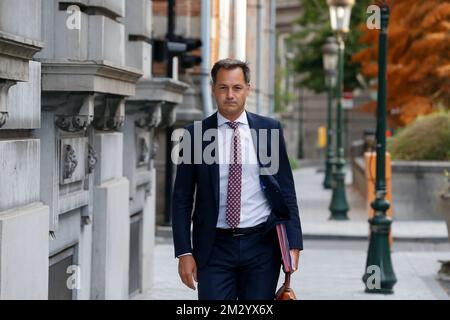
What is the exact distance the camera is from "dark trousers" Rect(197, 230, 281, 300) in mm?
7914

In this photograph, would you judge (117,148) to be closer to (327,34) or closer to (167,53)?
(167,53)

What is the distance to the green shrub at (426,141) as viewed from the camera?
3009 cm

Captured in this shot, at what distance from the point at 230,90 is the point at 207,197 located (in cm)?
63

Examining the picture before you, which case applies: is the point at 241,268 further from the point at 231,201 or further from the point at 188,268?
the point at 231,201

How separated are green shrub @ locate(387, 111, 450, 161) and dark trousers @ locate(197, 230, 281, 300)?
22247 mm

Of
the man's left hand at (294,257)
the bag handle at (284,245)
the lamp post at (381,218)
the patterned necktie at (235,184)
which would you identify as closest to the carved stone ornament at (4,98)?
the patterned necktie at (235,184)

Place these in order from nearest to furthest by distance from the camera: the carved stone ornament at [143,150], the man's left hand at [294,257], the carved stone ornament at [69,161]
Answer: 1. the man's left hand at [294,257]
2. the carved stone ornament at [69,161]
3. the carved stone ornament at [143,150]

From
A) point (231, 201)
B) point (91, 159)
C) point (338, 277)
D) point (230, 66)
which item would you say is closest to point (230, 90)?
point (230, 66)

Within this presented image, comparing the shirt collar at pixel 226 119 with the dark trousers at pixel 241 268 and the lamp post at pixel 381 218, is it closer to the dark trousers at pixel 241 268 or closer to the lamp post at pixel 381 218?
the dark trousers at pixel 241 268

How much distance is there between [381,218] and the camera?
54.9ft

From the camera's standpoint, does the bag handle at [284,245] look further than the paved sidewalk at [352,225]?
No

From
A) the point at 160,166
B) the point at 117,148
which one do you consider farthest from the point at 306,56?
the point at 117,148

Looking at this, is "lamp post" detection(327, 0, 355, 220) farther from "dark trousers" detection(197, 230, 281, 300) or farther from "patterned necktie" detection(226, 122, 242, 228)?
"patterned necktie" detection(226, 122, 242, 228)

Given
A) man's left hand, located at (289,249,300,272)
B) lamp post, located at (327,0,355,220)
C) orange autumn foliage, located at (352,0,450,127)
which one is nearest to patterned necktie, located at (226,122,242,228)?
man's left hand, located at (289,249,300,272)
